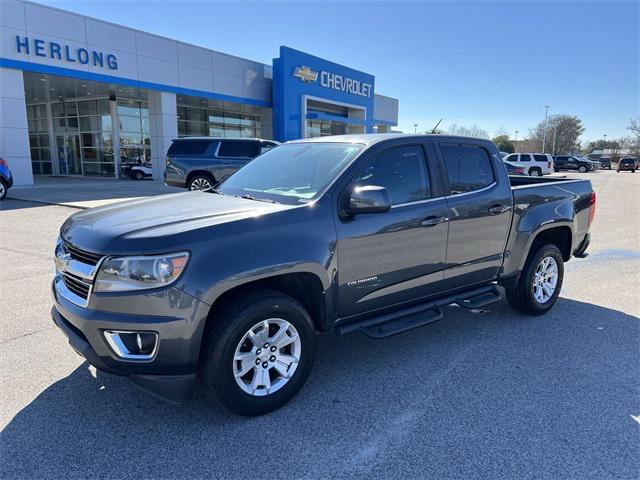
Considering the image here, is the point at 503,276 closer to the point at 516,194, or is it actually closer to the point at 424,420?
the point at 516,194

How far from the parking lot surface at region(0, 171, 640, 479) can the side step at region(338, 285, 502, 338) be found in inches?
15.3

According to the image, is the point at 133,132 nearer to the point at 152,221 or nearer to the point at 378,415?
the point at 152,221

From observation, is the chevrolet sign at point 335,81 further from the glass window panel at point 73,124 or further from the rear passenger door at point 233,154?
the rear passenger door at point 233,154

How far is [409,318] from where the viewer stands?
3.82 m

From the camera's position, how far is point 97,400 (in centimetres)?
322

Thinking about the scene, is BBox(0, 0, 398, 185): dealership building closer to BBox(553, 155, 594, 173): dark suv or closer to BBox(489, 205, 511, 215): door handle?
BBox(489, 205, 511, 215): door handle

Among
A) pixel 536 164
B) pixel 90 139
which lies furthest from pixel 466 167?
pixel 536 164

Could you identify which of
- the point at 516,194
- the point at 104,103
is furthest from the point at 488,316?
the point at 104,103

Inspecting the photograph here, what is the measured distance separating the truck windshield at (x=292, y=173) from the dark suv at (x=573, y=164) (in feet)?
170

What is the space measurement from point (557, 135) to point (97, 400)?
325 ft

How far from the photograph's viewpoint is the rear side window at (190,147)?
1456 cm

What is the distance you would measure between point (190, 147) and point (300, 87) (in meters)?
16.5

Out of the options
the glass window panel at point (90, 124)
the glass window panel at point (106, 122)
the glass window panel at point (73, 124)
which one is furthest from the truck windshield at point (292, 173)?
the glass window panel at point (73, 124)

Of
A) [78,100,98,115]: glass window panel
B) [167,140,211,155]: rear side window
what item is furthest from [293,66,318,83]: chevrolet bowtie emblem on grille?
[167,140,211,155]: rear side window
